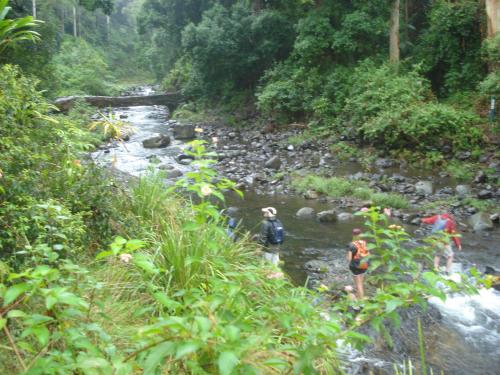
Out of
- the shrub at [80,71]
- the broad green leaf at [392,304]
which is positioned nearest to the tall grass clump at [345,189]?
the broad green leaf at [392,304]

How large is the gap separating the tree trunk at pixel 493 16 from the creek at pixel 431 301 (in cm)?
552

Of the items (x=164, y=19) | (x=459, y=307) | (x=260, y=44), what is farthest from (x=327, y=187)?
(x=164, y=19)

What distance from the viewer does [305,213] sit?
38.3 feet

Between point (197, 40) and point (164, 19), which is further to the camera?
point (164, 19)

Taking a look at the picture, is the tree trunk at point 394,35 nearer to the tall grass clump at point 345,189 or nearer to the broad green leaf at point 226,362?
the tall grass clump at point 345,189

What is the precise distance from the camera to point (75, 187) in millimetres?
4941

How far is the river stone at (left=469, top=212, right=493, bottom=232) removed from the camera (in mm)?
10230

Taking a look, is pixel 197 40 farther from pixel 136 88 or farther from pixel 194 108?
pixel 136 88

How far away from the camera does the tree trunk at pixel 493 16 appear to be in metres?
14.9

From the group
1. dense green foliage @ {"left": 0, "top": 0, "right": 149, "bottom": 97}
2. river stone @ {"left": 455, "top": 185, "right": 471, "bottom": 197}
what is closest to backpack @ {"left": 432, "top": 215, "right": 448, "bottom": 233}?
river stone @ {"left": 455, "top": 185, "right": 471, "bottom": 197}

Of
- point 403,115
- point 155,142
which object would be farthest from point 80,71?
point 403,115

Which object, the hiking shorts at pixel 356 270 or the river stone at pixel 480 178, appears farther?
the river stone at pixel 480 178

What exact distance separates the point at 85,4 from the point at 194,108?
10.9 m

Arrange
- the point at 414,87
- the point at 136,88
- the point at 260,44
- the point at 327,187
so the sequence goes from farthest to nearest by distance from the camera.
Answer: the point at 136,88, the point at 260,44, the point at 414,87, the point at 327,187
